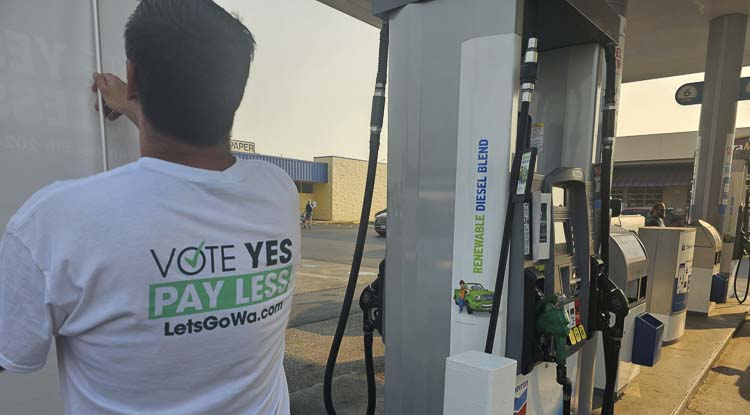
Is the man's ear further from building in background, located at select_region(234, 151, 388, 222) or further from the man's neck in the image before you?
building in background, located at select_region(234, 151, 388, 222)

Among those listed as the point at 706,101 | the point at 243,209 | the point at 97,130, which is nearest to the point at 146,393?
the point at 243,209

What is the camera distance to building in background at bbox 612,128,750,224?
983 inches

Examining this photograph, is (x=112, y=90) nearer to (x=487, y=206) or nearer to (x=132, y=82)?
(x=132, y=82)

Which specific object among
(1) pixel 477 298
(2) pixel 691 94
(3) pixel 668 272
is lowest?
(3) pixel 668 272

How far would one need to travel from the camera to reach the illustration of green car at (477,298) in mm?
2092

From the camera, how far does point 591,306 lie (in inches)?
102

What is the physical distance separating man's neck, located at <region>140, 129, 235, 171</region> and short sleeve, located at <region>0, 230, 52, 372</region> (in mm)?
286

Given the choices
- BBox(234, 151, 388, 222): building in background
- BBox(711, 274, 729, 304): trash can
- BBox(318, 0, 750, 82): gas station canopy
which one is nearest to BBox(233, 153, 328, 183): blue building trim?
BBox(234, 151, 388, 222): building in background

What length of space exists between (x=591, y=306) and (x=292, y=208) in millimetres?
2055

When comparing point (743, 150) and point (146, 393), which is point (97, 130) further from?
point (743, 150)

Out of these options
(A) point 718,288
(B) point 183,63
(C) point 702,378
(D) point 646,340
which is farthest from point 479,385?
(A) point 718,288

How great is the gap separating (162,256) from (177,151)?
23cm

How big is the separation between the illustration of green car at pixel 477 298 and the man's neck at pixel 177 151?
143 centimetres

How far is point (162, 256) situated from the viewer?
873 millimetres
